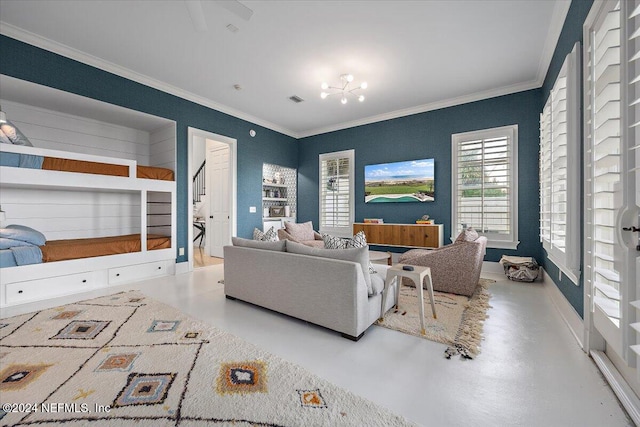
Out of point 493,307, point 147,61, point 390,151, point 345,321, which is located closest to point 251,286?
point 345,321

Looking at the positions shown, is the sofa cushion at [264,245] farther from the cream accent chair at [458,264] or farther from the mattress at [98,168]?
the mattress at [98,168]

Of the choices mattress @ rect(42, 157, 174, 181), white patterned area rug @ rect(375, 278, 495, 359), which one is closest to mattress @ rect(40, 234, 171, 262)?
mattress @ rect(42, 157, 174, 181)

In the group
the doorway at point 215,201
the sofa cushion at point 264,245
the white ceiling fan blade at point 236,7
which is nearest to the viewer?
the white ceiling fan blade at point 236,7

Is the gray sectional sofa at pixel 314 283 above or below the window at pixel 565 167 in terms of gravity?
below

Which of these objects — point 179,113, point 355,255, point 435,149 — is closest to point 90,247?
point 179,113

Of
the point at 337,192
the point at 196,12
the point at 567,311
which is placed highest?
the point at 196,12

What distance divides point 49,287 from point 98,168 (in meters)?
1.53

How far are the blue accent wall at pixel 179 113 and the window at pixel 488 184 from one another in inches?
152

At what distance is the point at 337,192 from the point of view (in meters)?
6.29

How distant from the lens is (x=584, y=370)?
175 cm

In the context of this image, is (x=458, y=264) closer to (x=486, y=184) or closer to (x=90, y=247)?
(x=486, y=184)

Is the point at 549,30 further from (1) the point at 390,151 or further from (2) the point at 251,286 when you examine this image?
(2) the point at 251,286

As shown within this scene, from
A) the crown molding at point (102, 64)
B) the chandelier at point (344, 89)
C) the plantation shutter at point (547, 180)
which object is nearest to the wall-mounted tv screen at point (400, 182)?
the chandelier at point (344, 89)

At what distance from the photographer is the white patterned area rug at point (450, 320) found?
6.88 ft
